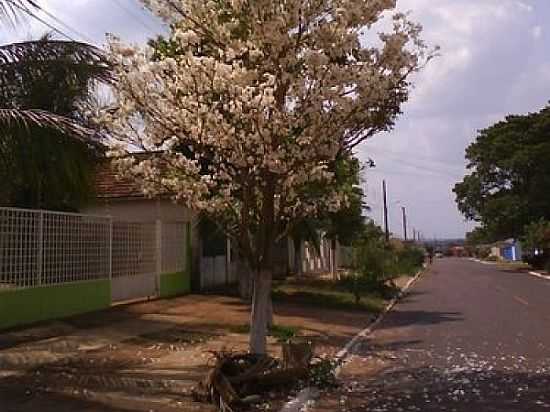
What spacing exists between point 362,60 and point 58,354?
6.22m

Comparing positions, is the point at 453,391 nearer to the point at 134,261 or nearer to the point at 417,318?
the point at 417,318

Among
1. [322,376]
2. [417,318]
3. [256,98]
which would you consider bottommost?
[322,376]

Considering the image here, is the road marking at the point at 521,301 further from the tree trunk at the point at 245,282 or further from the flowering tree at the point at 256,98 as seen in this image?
the flowering tree at the point at 256,98

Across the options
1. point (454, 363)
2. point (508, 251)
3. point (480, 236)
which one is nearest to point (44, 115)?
point (454, 363)

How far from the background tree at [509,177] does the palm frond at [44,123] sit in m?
47.3

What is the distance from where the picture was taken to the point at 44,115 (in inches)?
458

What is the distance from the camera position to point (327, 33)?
9.86 m

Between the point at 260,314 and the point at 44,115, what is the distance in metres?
4.34

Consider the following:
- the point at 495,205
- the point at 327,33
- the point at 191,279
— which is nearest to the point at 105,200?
the point at 191,279

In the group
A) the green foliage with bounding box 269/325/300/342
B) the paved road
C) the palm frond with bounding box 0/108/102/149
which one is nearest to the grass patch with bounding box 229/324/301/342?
the green foliage with bounding box 269/325/300/342

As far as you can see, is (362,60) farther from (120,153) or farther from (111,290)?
(111,290)

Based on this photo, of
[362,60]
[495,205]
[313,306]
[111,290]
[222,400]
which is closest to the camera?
[222,400]

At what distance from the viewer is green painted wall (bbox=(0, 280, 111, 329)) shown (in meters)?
14.1

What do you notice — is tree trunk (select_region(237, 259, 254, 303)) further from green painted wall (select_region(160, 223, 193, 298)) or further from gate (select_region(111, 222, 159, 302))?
gate (select_region(111, 222, 159, 302))
